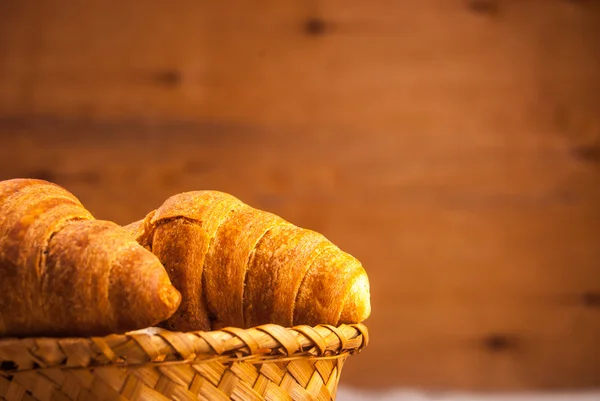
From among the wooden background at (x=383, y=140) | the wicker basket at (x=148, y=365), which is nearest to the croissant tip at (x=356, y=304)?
the wicker basket at (x=148, y=365)

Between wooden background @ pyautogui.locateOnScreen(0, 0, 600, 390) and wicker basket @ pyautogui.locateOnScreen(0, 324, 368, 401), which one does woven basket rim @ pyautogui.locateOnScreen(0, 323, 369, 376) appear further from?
wooden background @ pyautogui.locateOnScreen(0, 0, 600, 390)

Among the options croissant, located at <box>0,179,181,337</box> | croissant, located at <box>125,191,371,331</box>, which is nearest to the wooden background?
croissant, located at <box>125,191,371,331</box>

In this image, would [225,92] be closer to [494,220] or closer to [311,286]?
[494,220]

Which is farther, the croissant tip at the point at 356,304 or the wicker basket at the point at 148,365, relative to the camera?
the croissant tip at the point at 356,304

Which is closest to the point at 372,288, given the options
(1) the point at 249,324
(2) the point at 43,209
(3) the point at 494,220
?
(3) the point at 494,220

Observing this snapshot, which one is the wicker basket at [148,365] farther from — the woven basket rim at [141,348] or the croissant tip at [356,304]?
the croissant tip at [356,304]

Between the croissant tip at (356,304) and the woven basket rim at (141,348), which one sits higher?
the croissant tip at (356,304)

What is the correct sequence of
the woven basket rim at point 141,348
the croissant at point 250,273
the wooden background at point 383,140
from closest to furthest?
the woven basket rim at point 141,348
the croissant at point 250,273
the wooden background at point 383,140
